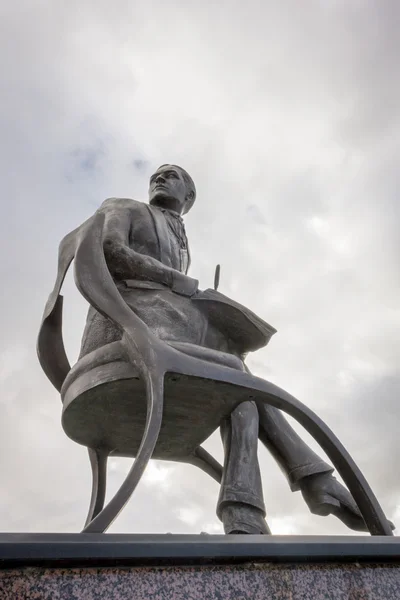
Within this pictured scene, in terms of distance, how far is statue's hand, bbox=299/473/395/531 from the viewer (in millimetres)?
3764

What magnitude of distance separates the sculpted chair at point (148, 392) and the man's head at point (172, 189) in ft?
4.58

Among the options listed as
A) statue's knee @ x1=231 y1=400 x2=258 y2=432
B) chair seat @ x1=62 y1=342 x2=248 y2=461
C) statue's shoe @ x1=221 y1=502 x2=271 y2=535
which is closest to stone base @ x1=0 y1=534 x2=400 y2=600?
statue's shoe @ x1=221 y1=502 x2=271 y2=535

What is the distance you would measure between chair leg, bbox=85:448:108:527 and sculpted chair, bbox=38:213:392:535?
0.20 m

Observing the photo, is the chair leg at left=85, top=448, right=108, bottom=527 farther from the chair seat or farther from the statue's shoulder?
the statue's shoulder

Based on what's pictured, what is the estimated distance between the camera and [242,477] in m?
3.54

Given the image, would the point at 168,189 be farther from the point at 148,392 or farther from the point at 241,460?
the point at 241,460

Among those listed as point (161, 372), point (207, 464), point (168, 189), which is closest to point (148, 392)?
point (161, 372)

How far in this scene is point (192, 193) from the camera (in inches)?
230

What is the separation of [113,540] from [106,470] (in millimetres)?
2261

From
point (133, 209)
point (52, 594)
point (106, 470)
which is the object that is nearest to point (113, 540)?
point (52, 594)

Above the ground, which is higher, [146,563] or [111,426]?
[111,426]

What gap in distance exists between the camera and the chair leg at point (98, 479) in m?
4.54

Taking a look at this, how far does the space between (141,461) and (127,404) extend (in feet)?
2.69

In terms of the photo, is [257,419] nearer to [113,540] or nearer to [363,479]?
[363,479]
